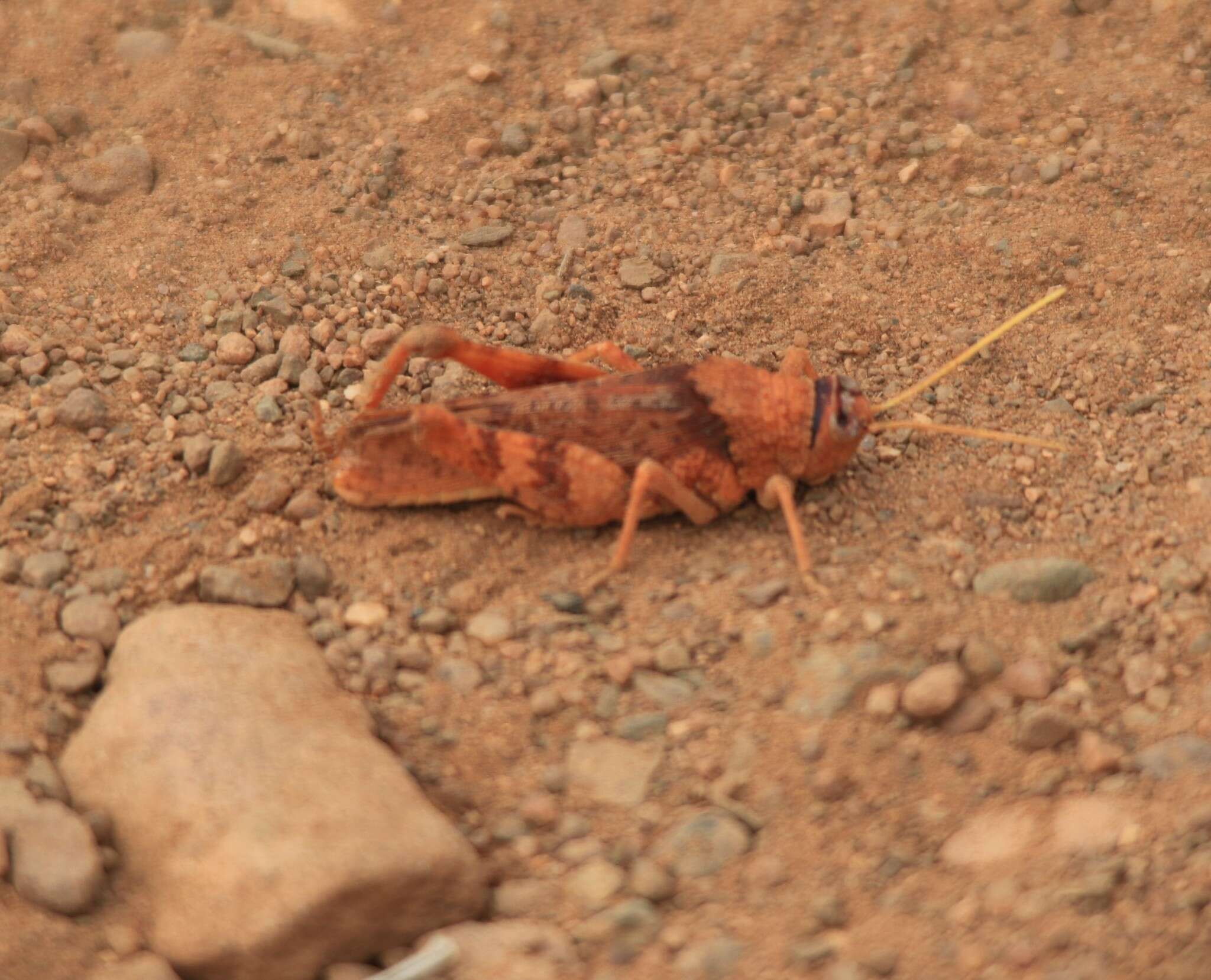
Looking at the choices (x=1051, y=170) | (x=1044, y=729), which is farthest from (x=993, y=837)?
(x=1051, y=170)

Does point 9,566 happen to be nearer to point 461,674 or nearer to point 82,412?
point 82,412

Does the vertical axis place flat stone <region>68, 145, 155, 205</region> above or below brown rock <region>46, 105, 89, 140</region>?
below

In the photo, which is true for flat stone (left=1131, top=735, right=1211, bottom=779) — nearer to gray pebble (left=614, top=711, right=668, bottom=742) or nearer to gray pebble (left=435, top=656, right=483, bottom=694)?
gray pebble (left=614, top=711, right=668, bottom=742)

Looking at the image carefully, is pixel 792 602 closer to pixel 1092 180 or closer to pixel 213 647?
pixel 213 647

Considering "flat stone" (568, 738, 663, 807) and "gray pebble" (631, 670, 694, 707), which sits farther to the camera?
"gray pebble" (631, 670, 694, 707)

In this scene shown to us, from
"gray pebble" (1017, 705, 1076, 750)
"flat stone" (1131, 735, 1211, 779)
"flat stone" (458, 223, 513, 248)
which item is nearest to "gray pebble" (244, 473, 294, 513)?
"flat stone" (458, 223, 513, 248)

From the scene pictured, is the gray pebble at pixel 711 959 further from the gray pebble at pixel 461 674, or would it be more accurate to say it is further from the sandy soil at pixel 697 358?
the gray pebble at pixel 461 674
